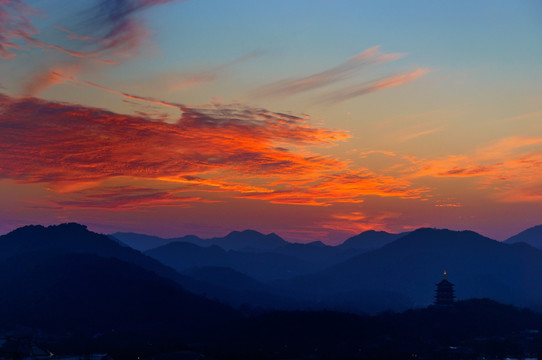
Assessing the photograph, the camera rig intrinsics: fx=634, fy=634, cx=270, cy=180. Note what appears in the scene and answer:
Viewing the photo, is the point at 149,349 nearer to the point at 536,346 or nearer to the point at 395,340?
the point at 395,340

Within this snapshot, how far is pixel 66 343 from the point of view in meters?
200

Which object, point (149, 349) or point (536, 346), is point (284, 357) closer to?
point (149, 349)

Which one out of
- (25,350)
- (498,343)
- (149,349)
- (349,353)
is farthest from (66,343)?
(498,343)

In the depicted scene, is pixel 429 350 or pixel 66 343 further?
pixel 66 343

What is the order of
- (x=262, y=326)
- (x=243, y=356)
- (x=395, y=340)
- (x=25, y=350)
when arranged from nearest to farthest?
1. (x=25, y=350)
2. (x=243, y=356)
3. (x=395, y=340)
4. (x=262, y=326)

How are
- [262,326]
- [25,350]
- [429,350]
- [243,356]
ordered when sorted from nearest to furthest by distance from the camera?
[25,350], [243,356], [429,350], [262,326]

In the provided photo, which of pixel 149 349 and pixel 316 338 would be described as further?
pixel 316 338

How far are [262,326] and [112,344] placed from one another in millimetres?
46285

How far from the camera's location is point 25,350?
5645 inches

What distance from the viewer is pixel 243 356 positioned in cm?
15750

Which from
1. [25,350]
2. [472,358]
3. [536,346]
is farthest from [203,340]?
[536,346]

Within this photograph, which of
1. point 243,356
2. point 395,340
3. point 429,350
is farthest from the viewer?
point 395,340

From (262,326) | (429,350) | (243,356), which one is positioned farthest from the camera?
(262,326)

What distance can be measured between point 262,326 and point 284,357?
134 feet
